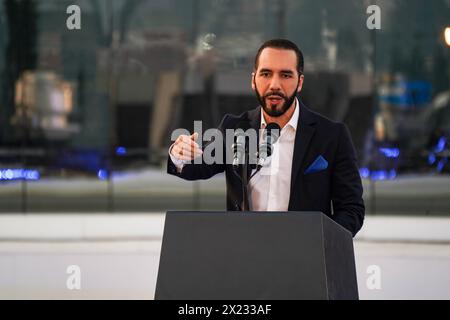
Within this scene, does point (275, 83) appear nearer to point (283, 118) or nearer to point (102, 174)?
point (283, 118)

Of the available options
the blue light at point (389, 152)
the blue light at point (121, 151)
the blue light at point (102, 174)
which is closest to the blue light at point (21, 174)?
the blue light at point (102, 174)

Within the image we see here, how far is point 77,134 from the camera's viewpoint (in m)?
14.6

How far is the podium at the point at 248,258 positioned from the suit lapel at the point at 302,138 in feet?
2.42

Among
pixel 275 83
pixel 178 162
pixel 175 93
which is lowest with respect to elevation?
pixel 178 162

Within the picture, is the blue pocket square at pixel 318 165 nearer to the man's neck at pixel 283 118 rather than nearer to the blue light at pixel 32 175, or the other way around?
the man's neck at pixel 283 118

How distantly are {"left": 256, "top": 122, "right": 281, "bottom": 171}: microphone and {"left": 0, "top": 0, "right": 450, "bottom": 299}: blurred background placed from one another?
10.4 m

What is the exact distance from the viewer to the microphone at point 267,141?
3.25 m

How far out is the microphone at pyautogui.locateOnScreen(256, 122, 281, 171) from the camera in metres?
3.25

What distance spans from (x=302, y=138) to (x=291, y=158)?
83 millimetres

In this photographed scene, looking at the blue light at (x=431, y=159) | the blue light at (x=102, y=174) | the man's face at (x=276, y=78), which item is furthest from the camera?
the blue light at (x=102, y=174)

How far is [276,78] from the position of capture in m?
3.28

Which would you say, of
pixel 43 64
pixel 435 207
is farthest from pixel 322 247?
pixel 43 64

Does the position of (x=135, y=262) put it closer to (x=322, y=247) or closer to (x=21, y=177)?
(x=21, y=177)

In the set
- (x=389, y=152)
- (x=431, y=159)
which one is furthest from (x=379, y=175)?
(x=431, y=159)
